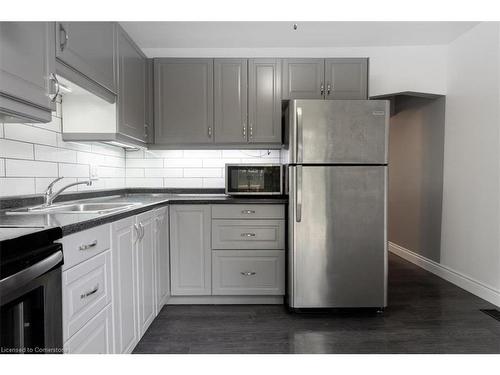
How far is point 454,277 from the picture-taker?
3.11m

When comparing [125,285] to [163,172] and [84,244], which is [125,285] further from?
[163,172]

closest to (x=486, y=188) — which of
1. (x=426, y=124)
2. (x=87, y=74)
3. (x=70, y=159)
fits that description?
(x=426, y=124)

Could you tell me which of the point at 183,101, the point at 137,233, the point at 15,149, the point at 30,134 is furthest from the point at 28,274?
the point at 183,101

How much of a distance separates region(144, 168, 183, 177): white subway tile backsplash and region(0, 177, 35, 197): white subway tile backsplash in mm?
1356

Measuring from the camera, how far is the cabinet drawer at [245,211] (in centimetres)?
262

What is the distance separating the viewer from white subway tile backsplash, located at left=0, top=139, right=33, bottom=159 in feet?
5.39

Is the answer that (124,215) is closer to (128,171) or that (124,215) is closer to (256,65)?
(128,171)

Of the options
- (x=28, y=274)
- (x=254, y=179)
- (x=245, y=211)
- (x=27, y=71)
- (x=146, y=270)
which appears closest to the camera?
(x=28, y=274)

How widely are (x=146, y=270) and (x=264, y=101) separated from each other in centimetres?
174

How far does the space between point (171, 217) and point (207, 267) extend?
0.51 meters

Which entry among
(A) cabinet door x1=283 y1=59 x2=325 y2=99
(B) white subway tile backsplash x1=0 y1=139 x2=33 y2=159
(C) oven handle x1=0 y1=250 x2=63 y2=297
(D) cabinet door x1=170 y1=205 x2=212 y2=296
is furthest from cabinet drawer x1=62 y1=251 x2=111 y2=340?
(A) cabinet door x1=283 y1=59 x2=325 y2=99

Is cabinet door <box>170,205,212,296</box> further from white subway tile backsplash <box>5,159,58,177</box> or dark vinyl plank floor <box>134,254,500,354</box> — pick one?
white subway tile backsplash <box>5,159,58,177</box>

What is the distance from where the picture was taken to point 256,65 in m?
2.87

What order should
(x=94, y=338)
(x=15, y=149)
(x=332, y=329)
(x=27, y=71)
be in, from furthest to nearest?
1. (x=332, y=329)
2. (x=15, y=149)
3. (x=94, y=338)
4. (x=27, y=71)
